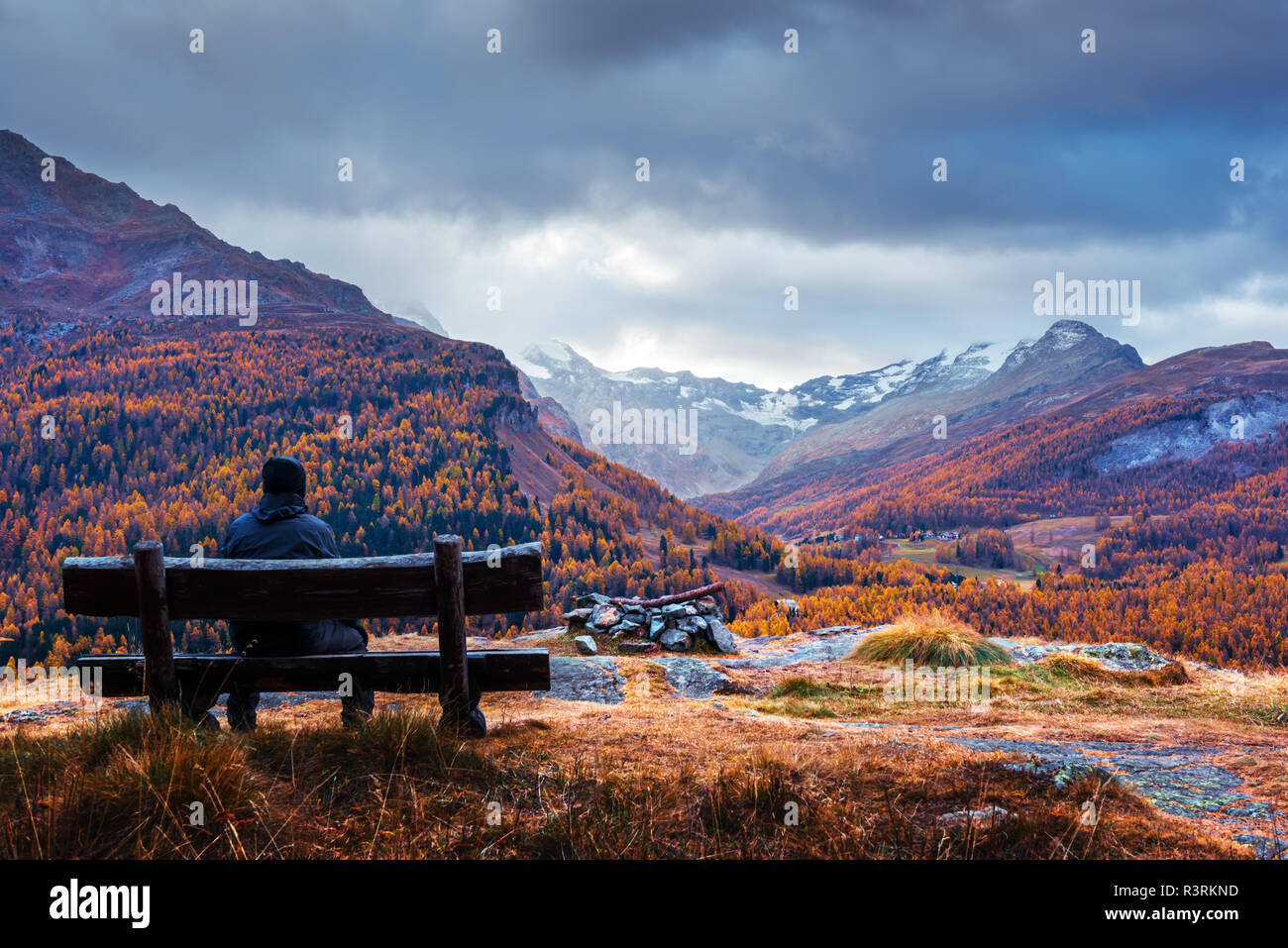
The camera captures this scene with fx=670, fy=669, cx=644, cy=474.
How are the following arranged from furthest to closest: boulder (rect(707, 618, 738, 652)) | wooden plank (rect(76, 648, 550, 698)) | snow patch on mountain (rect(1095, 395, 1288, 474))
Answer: snow patch on mountain (rect(1095, 395, 1288, 474)), boulder (rect(707, 618, 738, 652)), wooden plank (rect(76, 648, 550, 698))

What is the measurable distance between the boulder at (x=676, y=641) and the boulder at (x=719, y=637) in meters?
0.58

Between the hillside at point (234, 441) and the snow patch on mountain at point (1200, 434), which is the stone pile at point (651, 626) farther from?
the snow patch on mountain at point (1200, 434)

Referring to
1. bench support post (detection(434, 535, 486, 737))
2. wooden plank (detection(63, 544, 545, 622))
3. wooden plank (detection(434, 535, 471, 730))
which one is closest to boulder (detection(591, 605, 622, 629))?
bench support post (detection(434, 535, 486, 737))

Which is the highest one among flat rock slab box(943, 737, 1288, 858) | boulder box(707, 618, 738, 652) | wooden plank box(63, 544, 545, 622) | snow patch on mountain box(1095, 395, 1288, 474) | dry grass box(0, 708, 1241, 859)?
snow patch on mountain box(1095, 395, 1288, 474)

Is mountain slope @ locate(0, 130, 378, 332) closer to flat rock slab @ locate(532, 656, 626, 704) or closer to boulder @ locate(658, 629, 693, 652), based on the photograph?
boulder @ locate(658, 629, 693, 652)

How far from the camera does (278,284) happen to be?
18075 cm

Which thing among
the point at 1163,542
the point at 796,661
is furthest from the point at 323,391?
the point at 1163,542

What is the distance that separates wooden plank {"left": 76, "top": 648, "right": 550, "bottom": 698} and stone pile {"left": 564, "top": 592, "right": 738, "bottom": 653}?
9384 mm

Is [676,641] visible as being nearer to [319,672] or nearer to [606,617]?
[606,617]

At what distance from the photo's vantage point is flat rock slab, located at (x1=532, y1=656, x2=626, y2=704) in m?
10.8

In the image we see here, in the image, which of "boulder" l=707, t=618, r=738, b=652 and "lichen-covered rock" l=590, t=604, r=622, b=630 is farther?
"lichen-covered rock" l=590, t=604, r=622, b=630

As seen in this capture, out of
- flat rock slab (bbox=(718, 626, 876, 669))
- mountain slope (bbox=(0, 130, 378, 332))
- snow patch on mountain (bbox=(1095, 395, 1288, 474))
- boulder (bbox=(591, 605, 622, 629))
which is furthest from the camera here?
snow patch on mountain (bbox=(1095, 395, 1288, 474))
